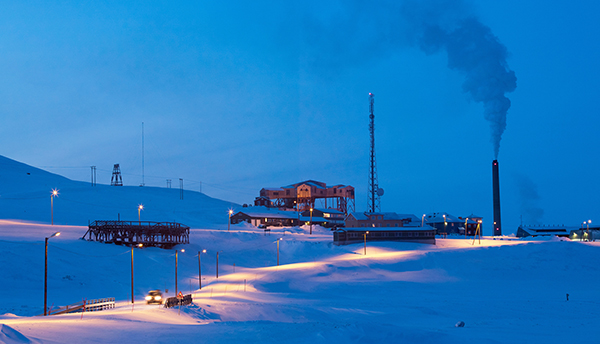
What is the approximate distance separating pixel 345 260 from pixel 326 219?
59.9 metres

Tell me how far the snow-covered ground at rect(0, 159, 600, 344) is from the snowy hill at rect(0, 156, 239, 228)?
309 cm

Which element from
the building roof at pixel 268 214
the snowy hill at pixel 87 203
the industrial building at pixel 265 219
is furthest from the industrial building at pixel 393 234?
the building roof at pixel 268 214

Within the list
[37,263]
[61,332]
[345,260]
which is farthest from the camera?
[345,260]

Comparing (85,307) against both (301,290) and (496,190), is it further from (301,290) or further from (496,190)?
(496,190)

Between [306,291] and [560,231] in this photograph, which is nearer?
[306,291]

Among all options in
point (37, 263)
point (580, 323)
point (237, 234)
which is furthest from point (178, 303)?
point (237, 234)

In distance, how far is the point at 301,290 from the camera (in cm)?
4622

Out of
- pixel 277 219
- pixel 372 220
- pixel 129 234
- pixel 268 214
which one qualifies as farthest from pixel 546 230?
pixel 129 234

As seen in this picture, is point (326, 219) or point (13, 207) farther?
point (326, 219)

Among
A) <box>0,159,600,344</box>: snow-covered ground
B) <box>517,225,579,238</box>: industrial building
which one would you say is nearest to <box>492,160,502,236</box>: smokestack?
<box>517,225,579,238</box>: industrial building

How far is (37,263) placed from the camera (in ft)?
142

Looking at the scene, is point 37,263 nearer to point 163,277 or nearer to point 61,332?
point 163,277

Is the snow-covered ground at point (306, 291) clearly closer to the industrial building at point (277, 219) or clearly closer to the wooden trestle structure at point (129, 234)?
the wooden trestle structure at point (129, 234)

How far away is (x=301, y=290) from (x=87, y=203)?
78.8 meters
